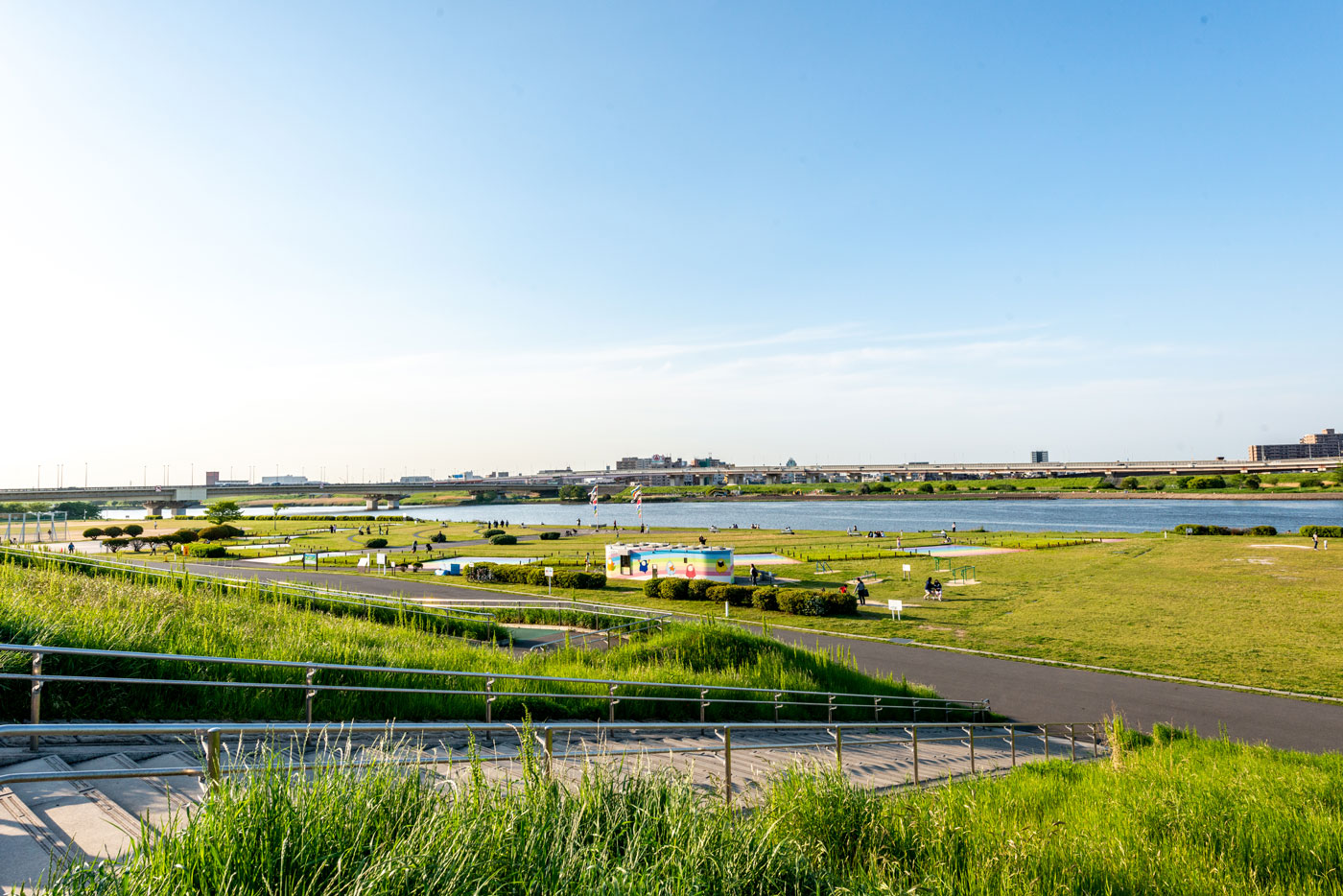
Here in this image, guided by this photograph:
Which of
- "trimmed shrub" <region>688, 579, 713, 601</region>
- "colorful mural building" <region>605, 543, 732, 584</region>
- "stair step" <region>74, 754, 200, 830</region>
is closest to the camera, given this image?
"stair step" <region>74, 754, 200, 830</region>

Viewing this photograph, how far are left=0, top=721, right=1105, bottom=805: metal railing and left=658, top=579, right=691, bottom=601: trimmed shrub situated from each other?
1877cm

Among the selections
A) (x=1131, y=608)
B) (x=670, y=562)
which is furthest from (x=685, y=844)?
(x=670, y=562)

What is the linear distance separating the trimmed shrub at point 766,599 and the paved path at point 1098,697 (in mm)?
→ 6223

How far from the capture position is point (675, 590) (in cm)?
3550

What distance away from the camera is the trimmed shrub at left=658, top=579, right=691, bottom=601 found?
35.4m

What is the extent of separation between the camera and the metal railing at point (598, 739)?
4.12 meters

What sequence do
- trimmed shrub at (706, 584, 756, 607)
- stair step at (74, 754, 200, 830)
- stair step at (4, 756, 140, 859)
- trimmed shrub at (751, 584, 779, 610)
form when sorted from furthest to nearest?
trimmed shrub at (706, 584, 756, 607) → trimmed shrub at (751, 584, 779, 610) → stair step at (74, 754, 200, 830) → stair step at (4, 756, 140, 859)

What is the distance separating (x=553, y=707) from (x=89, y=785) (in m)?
7.49

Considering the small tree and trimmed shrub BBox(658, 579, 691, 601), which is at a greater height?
the small tree

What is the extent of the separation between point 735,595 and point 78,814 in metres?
30.3

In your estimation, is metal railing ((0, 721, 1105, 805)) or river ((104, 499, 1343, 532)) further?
river ((104, 499, 1343, 532))

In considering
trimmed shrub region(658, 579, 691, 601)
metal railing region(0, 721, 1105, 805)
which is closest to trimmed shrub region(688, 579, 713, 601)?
trimmed shrub region(658, 579, 691, 601)

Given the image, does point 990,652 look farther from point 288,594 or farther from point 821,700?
point 288,594

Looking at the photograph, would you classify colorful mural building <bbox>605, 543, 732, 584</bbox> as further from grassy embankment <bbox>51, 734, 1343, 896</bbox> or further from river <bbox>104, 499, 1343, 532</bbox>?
river <bbox>104, 499, 1343, 532</bbox>
